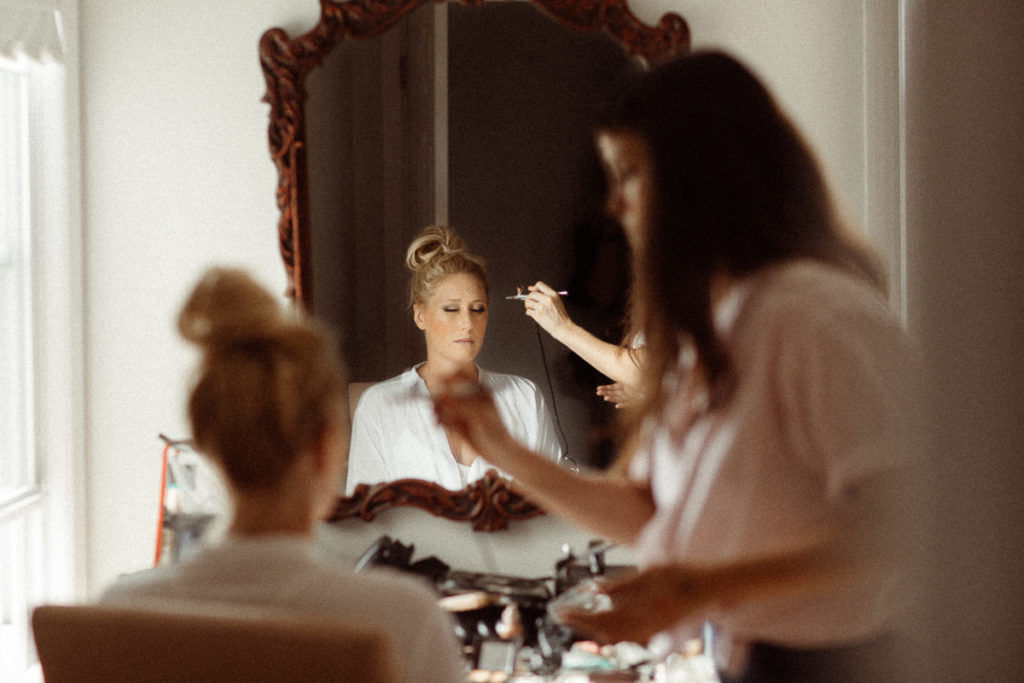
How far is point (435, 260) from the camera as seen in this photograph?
161 cm

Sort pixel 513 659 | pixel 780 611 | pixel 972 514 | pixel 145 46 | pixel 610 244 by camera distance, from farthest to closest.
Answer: pixel 145 46 < pixel 610 244 < pixel 513 659 < pixel 780 611 < pixel 972 514

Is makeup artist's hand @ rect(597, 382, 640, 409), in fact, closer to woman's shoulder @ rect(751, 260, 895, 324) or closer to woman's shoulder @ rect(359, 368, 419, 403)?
woman's shoulder @ rect(359, 368, 419, 403)

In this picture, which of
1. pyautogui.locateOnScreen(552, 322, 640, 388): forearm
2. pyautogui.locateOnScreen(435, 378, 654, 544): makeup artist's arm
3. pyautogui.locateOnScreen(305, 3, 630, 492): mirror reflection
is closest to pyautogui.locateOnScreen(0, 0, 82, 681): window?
pyautogui.locateOnScreen(305, 3, 630, 492): mirror reflection

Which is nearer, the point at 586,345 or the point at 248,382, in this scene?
the point at 248,382

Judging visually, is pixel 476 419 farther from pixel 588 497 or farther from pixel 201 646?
pixel 201 646

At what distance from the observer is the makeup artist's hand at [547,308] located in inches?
63.1

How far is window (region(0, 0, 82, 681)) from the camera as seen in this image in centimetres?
169

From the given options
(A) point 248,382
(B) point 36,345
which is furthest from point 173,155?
(A) point 248,382

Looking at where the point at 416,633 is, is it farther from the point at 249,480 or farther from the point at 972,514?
the point at 972,514

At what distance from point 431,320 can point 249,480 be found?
924 mm

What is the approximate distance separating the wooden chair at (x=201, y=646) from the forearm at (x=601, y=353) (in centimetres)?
102

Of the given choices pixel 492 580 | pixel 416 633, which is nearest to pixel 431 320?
pixel 492 580

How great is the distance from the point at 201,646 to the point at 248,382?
214 mm

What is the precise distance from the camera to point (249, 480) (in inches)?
27.7
